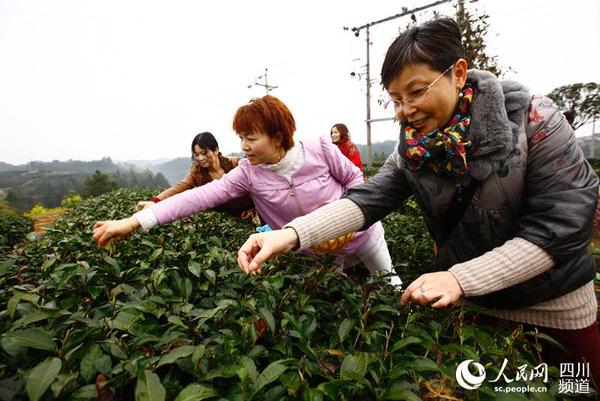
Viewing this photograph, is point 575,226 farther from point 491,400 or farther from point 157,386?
point 157,386

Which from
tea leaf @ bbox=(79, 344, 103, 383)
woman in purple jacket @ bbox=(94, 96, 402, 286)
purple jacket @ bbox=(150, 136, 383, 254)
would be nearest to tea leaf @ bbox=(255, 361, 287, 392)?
tea leaf @ bbox=(79, 344, 103, 383)

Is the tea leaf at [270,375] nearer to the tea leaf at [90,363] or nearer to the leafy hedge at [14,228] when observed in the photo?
the tea leaf at [90,363]

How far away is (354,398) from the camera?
0.81 m

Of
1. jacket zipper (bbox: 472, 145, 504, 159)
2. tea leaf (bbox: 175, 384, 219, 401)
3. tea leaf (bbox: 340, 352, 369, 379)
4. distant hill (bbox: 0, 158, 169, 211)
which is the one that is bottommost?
distant hill (bbox: 0, 158, 169, 211)

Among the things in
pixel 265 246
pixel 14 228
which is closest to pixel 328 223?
pixel 265 246

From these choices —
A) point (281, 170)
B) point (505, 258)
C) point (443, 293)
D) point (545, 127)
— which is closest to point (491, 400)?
point (443, 293)

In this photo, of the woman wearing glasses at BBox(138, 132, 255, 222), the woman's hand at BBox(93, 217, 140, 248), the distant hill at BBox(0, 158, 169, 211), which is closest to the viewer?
the woman's hand at BBox(93, 217, 140, 248)

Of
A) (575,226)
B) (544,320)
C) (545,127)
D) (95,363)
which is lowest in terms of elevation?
(544,320)

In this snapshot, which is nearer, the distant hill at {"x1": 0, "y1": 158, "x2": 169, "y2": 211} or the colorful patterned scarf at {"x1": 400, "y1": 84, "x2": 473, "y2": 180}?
the colorful patterned scarf at {"x1": 400, "y1": 84, "x2": 473, "y2": 180}

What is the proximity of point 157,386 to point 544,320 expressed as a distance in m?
1.39

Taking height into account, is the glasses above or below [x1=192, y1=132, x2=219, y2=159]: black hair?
above

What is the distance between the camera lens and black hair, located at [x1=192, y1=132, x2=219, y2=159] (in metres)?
3.79

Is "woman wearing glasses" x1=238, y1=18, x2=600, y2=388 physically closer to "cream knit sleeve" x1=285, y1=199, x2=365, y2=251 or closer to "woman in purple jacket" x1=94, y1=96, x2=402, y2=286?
"cream knit sleeve" x1=285, y1=199, x2=365, y2=251

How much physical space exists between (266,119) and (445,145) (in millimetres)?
1153
